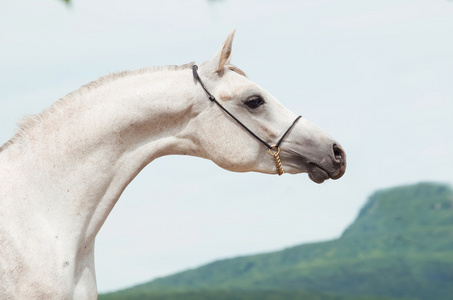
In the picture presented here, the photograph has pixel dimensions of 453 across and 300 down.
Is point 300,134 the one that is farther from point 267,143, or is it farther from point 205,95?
point 205,95

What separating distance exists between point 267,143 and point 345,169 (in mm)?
707

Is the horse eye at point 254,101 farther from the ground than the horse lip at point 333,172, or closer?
farther from the ground

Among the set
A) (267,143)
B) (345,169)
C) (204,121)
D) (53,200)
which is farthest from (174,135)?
(345,169)

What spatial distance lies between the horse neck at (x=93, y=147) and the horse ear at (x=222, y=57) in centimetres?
26

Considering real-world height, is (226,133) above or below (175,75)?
below

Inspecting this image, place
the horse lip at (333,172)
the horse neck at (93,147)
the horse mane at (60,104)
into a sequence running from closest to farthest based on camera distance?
1. the horse neck at (93,147)
2. the horse mane at (60,104)
3. the horse lip at (333,172)

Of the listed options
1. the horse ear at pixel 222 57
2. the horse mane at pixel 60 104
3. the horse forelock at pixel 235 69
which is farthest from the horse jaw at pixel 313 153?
the horse mane at pixel 60 104

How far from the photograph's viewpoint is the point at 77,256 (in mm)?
4051

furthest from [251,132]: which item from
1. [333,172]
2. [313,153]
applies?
[333,172]

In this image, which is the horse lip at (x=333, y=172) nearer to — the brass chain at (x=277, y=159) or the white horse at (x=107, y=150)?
the white horse at (x=107, y=150)

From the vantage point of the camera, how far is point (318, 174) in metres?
4.49

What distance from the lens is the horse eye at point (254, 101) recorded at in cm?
440

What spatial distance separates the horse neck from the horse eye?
46cm

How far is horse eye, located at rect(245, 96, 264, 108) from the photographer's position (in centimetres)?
440
